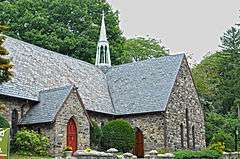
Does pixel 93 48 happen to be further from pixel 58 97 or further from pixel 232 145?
pixel 58 97

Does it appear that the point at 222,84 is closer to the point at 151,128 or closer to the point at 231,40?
the point at 231,40

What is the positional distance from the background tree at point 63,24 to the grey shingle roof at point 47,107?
19.5 m

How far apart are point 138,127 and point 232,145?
880 cm

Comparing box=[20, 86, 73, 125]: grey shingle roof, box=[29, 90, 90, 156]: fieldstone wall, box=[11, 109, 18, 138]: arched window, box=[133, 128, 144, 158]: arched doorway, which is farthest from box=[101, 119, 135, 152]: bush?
box=[11, 109, 18, 138]: arched window

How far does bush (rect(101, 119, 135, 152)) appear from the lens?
1337 inches

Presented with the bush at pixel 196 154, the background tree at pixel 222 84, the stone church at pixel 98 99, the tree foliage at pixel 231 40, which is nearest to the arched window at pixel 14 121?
the stone church at pixel 98 99

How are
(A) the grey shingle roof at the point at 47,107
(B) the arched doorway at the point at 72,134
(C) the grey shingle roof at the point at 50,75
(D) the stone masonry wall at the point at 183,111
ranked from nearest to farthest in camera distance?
1. (A) the grey shingle roof at the point at 47,107
2. (B) the arched doorway at the point at 72,134
3. (C) the grey shingle roof at the point at 50,75
4. (D) the stone masonry wall at the point at 183,111

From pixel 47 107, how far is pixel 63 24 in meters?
24.3

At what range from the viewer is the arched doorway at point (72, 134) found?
99.3 ft

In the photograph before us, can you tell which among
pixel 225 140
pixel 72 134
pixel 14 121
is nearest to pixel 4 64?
pixel 14 121

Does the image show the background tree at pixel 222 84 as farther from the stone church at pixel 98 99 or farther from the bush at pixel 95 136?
the bush at pixel 95 136

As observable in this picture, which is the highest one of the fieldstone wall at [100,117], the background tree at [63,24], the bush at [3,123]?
the background tree at [63,24]

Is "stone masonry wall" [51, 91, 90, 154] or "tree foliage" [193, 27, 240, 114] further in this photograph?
"tree foliage" [193, 27, 240, 114]

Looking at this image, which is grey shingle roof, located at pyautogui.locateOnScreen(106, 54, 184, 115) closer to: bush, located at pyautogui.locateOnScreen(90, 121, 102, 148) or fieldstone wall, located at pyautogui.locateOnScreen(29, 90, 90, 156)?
bush, located at pyautogui.locateOnScreen(90, 121, 102, 148)
